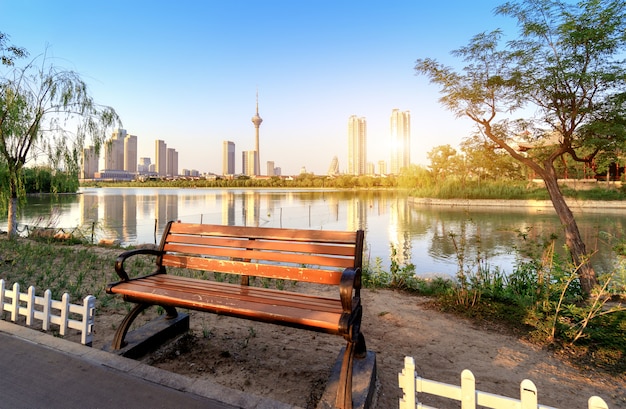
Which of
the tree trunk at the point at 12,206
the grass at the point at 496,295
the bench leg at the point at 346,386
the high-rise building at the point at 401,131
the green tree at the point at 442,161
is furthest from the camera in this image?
the high-rise building at the point at 401,131

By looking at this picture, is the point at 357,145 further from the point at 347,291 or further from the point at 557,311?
the point at 347,291

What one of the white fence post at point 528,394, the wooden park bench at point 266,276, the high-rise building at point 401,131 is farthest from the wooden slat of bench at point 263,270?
the high-rise building at point 401,131

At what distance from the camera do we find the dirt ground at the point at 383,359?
2.47m

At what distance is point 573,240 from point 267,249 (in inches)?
211

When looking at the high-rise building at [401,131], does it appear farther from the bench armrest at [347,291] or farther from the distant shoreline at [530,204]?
the bench armrest at [347,291]

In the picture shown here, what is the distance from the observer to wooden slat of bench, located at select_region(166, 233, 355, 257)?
2656mm

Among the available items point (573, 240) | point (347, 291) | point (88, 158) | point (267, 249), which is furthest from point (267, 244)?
point (88, 158)

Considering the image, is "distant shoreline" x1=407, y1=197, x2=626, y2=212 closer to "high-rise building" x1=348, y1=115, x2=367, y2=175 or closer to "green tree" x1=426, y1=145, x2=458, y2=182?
"green tree" x1=426, y1=145, x2=458, y2=182

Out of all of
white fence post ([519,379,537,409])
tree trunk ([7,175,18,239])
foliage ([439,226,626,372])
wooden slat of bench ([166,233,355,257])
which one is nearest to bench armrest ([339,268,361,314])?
wooden slat of bench ([166,233,355,257])

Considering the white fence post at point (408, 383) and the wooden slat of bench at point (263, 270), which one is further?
the wooden slat of bench at point (263, 270)

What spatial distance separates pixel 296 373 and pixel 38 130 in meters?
11.2

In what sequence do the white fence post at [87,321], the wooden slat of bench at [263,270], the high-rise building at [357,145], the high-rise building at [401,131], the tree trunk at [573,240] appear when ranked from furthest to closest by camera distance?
the high-rise building at [357,145]
the high-rise building at [401,131]
the tree trunk at [573,240]
the white fence post at [87,321]
the wooden slat of bench at [263,270]

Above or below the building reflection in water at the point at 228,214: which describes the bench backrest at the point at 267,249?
above

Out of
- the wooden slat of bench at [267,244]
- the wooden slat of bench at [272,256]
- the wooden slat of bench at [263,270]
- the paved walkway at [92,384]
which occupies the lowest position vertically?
the paved walkway at [92,384]
